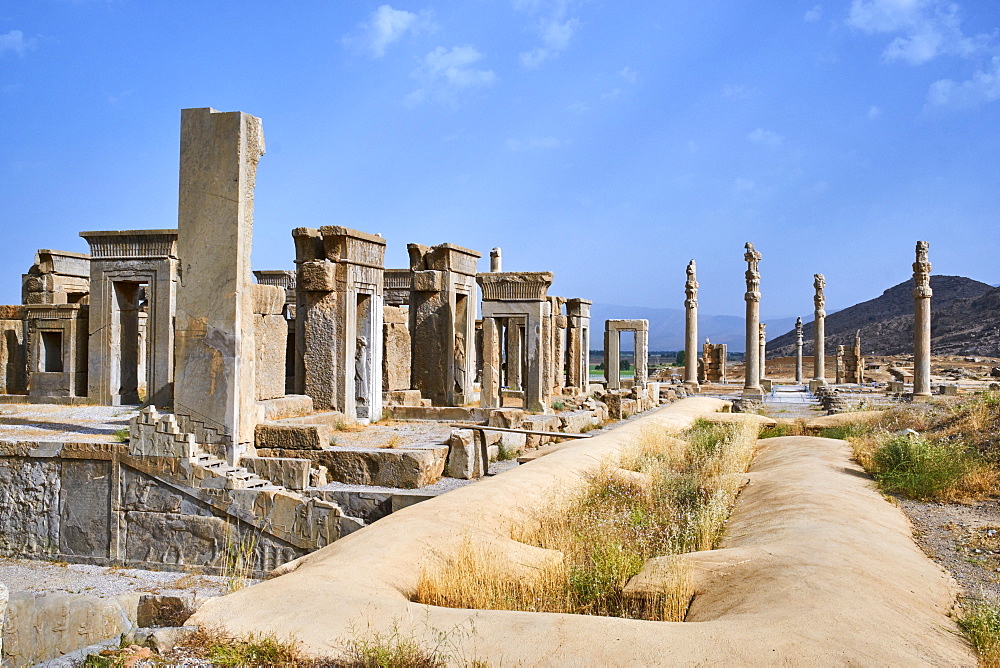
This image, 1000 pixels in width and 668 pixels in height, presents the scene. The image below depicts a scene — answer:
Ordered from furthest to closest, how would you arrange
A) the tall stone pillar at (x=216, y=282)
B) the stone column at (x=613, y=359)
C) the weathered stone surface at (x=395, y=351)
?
the stone column at (x=613, y=359), the weathered stone surface at (x=395, y=351), the tall stone pillar at (x=216, y=282)

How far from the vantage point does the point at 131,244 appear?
18031mm

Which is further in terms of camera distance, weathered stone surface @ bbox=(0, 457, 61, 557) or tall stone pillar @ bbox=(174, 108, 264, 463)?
tall stone pillar @ bbox=(174, 108, 264, 463)

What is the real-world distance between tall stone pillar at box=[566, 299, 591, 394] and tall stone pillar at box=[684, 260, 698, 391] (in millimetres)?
6883

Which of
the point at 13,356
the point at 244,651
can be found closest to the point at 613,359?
the point at 13,356

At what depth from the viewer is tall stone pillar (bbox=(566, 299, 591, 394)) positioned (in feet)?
89.5

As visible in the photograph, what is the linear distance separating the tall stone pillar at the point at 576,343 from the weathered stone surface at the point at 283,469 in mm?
17604

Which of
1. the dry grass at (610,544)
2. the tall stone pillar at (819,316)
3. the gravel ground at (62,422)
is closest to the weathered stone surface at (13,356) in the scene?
the gravel ground at (62,422)

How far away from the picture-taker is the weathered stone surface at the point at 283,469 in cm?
1012

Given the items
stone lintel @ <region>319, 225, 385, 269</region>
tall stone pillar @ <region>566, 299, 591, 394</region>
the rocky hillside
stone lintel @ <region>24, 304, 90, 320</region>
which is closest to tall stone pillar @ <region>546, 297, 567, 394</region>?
tall stone pillar @ <region>566, 299, 591, 394</region>

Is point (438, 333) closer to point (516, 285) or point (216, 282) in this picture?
A: point (516, 285)

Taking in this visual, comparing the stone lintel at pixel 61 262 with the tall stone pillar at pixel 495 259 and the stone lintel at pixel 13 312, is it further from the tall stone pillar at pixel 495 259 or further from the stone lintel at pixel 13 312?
the tall stone pillar at pixel 495 259

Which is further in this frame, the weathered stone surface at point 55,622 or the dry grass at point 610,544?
the weathered stone surface at point 55,622

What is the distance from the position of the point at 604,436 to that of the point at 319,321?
6164 mm

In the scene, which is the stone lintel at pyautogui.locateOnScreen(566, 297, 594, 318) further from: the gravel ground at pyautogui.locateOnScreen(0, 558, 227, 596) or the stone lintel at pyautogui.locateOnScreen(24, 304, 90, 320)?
the gravel ground at pyautogui.locateOnScreen(0, 558, 227, 596)
